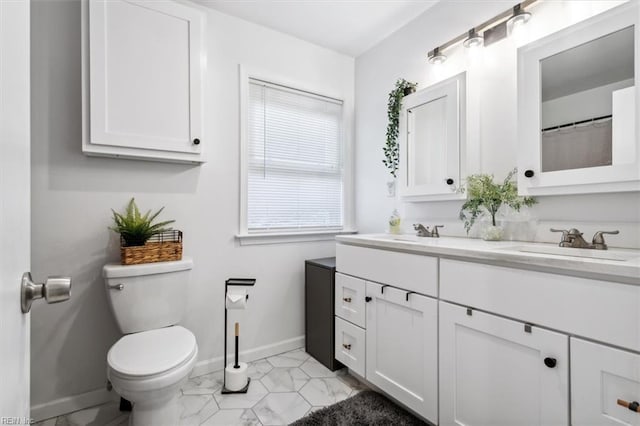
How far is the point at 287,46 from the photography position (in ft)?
8.09

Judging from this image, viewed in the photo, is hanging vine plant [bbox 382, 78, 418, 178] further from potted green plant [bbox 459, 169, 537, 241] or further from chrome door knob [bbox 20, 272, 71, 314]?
chrome door knob [bbox 20, 272, 71, 314]

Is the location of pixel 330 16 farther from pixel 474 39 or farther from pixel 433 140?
pixel 433 140

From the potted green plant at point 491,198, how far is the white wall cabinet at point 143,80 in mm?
1651

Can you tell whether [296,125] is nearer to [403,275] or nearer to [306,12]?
[306,12]

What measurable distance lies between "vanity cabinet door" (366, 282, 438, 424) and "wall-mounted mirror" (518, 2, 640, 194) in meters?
0.84

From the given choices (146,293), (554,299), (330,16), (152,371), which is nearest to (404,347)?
(554,299)

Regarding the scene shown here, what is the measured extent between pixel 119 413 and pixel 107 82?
1828 mm

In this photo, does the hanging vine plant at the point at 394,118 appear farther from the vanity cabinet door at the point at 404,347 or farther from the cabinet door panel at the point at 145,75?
the cabinet door panel at the point at 145,75

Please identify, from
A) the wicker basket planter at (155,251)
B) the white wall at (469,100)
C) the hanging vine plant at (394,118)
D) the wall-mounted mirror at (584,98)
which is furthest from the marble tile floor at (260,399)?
the wall-mounted mirror at (584,98)

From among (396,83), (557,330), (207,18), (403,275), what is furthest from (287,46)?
(557,330)

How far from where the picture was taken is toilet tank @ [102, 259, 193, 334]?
1.60 meters

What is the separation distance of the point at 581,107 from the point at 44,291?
→ 6.58 ft

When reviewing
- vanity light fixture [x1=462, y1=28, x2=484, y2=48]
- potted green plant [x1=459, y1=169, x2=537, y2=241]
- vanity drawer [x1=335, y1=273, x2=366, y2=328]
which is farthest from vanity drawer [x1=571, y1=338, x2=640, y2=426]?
vanity light fixture [x1=462, y1=28, x2=484, y2=48]

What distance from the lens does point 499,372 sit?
3.89 ft
